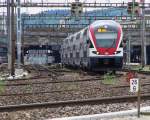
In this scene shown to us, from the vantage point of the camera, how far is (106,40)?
28.9m

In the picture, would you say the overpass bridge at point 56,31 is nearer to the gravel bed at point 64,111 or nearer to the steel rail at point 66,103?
the steel rail at point 66,103

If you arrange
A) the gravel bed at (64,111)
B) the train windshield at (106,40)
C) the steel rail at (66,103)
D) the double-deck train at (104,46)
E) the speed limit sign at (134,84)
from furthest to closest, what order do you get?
the train windshield at (106,40)
the double-deck train at (104,46)
the steel rail at (66,103)
the speed limit sign at (134,84)
the gravel bed at (64,111)

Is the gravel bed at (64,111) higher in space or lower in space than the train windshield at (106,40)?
lower

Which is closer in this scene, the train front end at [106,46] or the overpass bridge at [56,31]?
the train front end at [106,46]

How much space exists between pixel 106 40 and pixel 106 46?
0.38 m

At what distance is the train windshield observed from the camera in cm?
2873

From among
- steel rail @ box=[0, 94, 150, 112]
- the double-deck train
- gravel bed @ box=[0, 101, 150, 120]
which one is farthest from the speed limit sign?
the double-deck train

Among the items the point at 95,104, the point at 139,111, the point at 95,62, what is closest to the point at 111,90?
the point at 95,104

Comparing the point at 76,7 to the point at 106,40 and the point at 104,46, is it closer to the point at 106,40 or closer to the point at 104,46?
the point at 106,40

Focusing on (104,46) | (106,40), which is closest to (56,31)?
(106,40)

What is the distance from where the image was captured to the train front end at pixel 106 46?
28594 millimetres

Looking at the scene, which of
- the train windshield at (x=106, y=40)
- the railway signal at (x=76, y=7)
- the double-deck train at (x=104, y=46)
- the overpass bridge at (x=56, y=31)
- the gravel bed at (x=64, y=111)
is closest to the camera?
the gravel bed at (x=64, y=111)

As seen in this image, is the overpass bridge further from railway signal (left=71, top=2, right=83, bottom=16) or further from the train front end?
the train front end

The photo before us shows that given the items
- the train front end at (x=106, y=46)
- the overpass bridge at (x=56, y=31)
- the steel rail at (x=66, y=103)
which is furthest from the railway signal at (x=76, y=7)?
the overpass bridge at (x=56, y=31)
